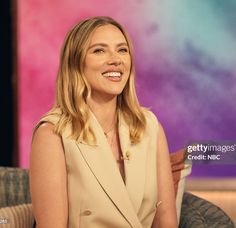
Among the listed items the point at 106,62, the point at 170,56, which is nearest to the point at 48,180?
the point at 106,62

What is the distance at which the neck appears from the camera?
5.98 ft

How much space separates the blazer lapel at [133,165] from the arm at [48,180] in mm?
223

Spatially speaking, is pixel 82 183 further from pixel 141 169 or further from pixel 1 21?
pixel 1 21

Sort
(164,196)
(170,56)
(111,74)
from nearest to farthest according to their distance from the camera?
(111,74) → (164,196) → (170,56)

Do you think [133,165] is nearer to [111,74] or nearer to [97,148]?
[97,148]

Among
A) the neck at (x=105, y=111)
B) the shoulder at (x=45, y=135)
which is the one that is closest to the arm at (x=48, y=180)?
the shoulder at (x=45, y=135)

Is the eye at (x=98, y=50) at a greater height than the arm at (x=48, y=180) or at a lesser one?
greater

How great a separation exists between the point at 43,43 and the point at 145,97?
2.11ft

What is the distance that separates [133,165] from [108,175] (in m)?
0.11

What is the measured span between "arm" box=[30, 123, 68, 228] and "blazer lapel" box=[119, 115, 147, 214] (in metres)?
0.22

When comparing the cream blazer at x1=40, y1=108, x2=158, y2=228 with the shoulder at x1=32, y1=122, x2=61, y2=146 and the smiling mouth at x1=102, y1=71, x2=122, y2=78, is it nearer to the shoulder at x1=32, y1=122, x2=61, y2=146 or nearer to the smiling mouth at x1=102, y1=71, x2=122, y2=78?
the shoulder at x1=32, y1=122, x2=61, y2=146

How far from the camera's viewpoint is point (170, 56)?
306 centimetres

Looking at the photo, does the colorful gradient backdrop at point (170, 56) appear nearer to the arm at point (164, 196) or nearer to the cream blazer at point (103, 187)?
the arm at point (164, 196)

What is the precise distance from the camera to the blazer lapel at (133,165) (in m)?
1.77
